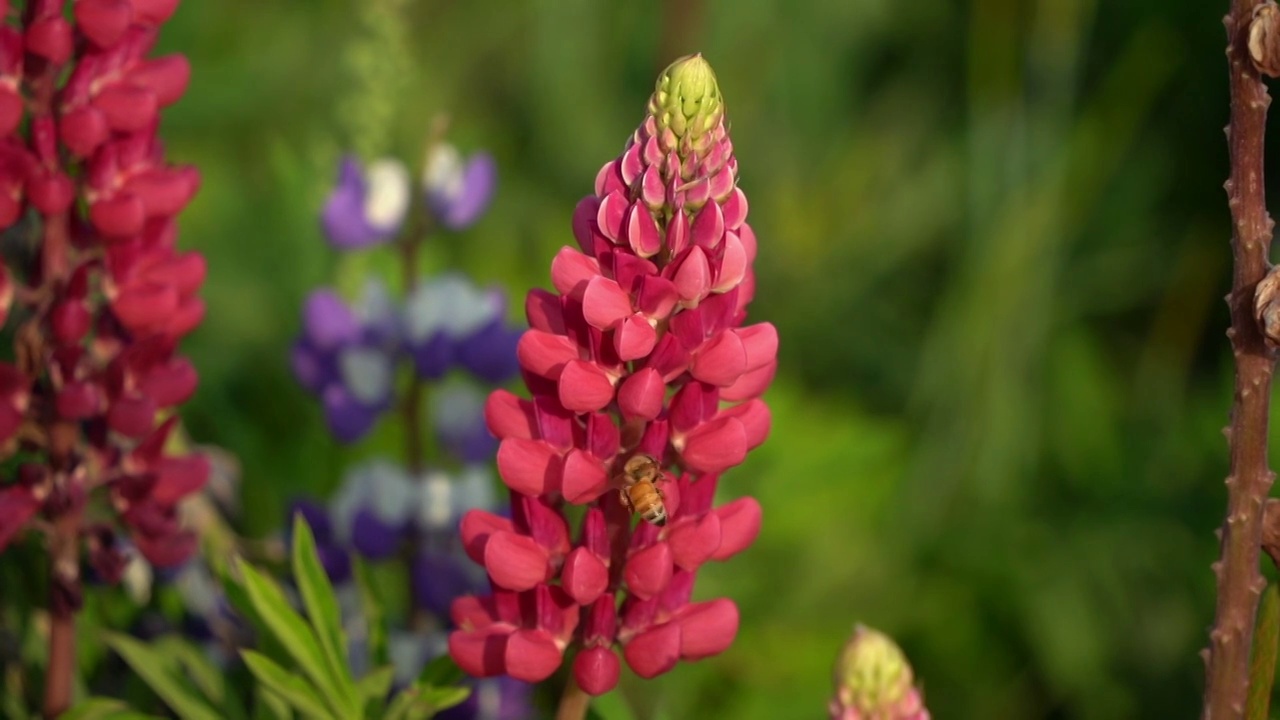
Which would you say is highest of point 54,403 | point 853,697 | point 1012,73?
point 1012,73

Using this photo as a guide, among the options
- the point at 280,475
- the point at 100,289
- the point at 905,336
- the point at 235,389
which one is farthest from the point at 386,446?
the point at 905,336

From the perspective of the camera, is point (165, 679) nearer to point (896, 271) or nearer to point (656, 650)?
point (656, 650)

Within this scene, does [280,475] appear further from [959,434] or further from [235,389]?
[959,434]

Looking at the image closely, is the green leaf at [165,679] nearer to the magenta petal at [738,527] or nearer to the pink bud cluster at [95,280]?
the pink bud cluster at [95,280]

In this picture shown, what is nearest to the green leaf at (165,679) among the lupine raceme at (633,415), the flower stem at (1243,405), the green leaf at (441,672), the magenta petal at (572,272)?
the green leaf at (441,672)

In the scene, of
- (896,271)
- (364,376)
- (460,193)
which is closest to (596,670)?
(364,376)
